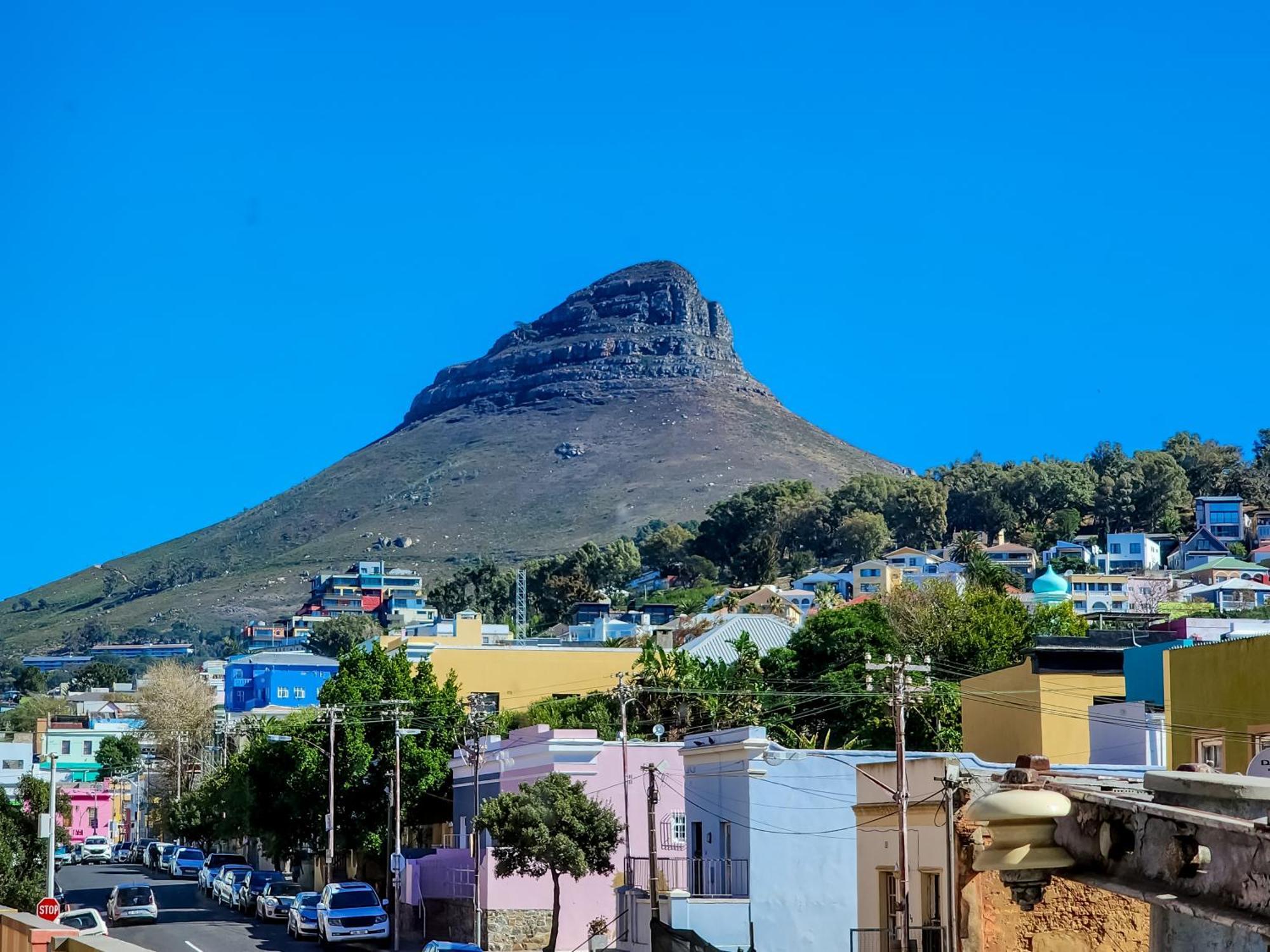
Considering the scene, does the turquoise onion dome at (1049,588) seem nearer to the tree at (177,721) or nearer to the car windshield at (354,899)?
the tree at (177,721)

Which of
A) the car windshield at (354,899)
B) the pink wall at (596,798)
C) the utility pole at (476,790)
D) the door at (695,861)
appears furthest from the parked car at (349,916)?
the door at (695,861)

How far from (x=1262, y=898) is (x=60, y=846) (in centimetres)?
9381

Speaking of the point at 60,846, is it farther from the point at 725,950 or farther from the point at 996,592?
the point at 725,950

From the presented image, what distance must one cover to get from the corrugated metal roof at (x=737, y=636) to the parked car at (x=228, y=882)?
1338 inches

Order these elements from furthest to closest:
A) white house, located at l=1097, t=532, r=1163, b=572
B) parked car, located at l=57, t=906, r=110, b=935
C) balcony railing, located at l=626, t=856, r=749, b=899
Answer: white house, located at l=1097, t=532, r=1163, b=572 → parked car, located at l=57, t=906, r=110, b=935 → balcony railing, located at l=626, t=856, r=749, b=899

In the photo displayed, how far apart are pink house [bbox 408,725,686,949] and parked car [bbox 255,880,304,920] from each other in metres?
5.13

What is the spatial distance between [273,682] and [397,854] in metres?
68.4

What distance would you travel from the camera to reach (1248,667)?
24.0 metres

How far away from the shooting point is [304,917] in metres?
49.2

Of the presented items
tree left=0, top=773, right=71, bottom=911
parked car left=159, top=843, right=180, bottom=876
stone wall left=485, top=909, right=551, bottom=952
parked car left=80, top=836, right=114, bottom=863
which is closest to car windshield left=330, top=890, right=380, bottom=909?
stone wall left=485, top=909, right=551, bottom=952

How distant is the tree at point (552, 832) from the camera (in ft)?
151

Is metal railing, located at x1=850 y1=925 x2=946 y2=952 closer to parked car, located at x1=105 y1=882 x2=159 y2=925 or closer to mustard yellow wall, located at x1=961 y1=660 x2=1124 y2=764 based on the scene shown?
mustard yellow wall, located at x1=961 y1=660 x2=1124 y2=764

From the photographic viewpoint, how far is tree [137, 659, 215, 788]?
110 metres

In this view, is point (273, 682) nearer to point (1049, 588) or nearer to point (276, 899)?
point (1049, 588)
